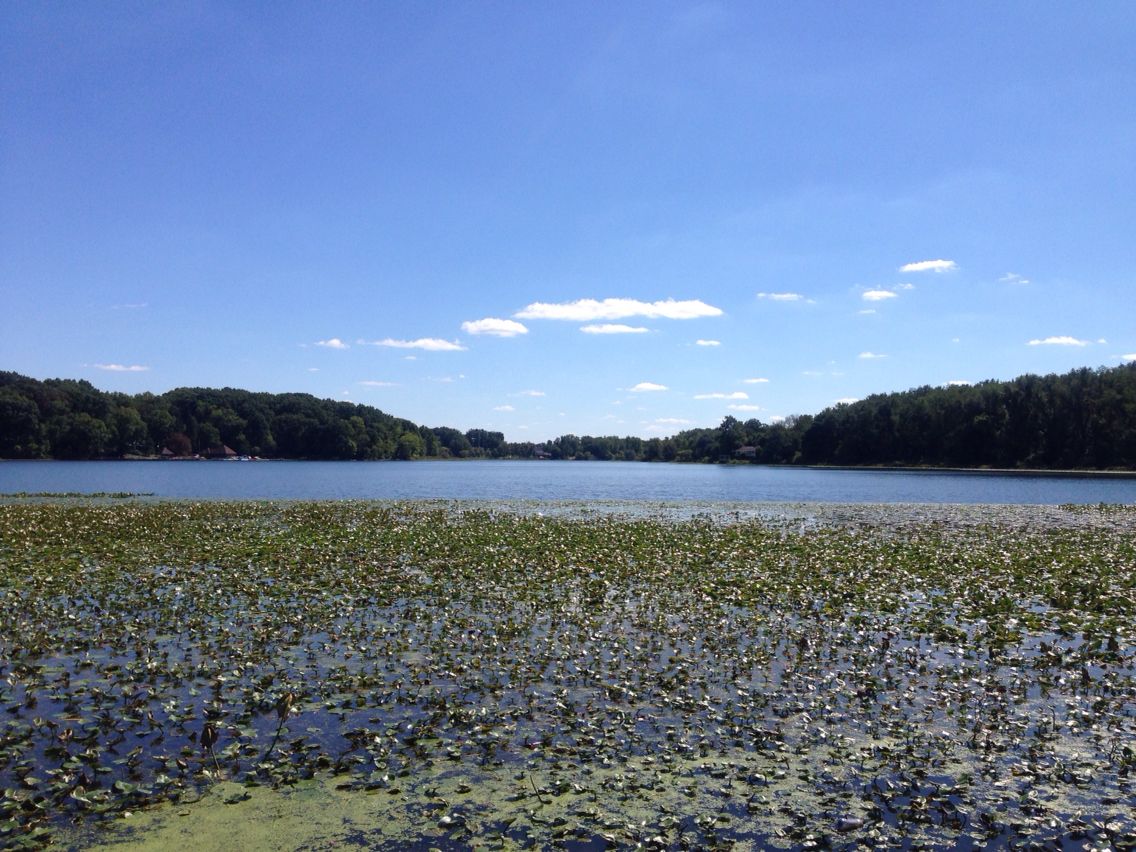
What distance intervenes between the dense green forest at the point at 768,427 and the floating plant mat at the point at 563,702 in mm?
104107

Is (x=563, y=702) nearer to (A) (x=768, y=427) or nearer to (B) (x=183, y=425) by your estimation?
(B) (x=183, y=425)

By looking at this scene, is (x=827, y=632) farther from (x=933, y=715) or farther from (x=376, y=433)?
(x=376, y=433)

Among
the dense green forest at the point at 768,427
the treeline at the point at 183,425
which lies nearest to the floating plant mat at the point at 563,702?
the dense green forest at the point at 768,427

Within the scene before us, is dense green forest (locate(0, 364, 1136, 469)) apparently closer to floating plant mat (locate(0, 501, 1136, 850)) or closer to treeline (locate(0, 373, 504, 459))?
treeline (locate(0, 373, 504, 459))

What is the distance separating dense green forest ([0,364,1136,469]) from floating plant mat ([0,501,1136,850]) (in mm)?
104107

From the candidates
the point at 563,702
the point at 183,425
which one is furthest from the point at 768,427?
the point at 563,702

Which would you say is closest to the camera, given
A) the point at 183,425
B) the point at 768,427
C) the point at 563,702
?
the point at 563,702

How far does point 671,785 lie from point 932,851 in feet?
7.27

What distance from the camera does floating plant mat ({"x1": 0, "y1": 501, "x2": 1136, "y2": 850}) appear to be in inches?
268

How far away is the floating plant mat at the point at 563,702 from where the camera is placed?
22.3 ft

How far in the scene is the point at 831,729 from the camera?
8.86 meters

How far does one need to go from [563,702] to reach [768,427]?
17367 cm

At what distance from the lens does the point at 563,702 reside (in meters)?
9.65

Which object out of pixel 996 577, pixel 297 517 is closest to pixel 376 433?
pixel 297 517
